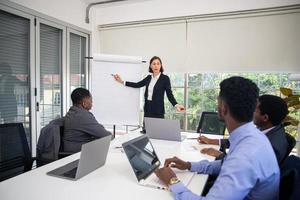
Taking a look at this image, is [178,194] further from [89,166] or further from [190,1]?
[190,1]

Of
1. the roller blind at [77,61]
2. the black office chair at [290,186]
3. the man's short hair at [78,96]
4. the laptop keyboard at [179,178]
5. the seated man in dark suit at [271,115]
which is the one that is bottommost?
the laptop keyboard at [179,178]

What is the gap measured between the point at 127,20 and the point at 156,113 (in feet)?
6.95

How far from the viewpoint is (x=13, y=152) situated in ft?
6.40

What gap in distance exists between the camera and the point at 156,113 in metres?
3.36

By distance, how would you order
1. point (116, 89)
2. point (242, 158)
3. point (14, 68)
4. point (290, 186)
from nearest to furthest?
point (242, 158) → point (290, 186) → point (14, 68) → point (116, 89)

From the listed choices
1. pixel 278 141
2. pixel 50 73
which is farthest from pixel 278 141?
pixel 50 73

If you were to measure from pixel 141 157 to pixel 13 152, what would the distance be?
115 cm

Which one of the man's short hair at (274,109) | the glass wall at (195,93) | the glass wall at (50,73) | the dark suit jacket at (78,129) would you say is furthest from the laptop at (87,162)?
the glass wall at (195,93)

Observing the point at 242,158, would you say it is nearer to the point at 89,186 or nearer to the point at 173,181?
the point at 173,181

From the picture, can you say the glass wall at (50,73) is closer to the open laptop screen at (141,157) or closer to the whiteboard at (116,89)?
the whiteboard at (116,89)

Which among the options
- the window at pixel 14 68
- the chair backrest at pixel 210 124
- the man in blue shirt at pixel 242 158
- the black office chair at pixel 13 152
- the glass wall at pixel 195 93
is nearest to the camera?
the man in blue shirt at pixel 242 158

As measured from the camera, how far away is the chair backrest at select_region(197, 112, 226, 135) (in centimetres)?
283

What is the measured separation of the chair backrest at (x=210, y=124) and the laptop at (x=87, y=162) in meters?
1.58

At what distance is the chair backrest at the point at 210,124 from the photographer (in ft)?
9.28
